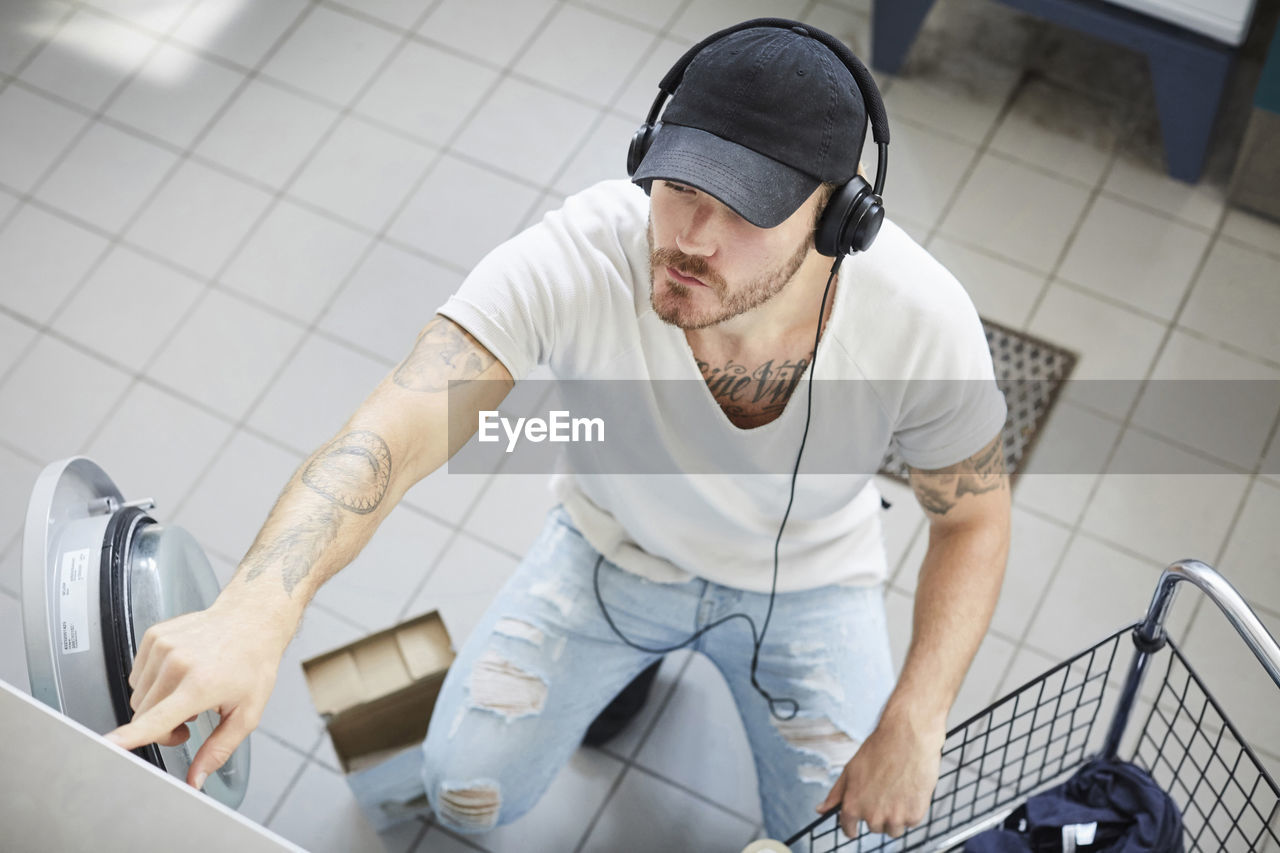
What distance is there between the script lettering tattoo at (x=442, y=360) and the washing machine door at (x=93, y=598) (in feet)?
0.97

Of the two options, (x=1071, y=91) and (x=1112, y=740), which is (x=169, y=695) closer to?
(x=1112, y=740)

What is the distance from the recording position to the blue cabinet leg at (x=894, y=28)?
2582 millimetres

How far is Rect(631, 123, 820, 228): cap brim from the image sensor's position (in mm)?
1125

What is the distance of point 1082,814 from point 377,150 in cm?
201

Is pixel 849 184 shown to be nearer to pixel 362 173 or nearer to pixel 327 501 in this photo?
pixel 327 501

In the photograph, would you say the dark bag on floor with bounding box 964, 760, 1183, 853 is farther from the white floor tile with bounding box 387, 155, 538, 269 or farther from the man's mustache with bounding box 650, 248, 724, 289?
the white floor tile with bounding box 387, 155, 538, 269

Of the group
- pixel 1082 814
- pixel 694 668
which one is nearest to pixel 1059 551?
pixel 694 668

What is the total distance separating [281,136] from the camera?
8.87ft

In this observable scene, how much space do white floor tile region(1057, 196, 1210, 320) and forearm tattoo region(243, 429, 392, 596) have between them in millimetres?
1765

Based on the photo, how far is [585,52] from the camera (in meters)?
2.78

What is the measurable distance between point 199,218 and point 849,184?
73.1 inches

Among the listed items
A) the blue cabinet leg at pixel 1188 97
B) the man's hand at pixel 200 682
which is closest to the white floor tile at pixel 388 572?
the man's hand at pixel 200 682

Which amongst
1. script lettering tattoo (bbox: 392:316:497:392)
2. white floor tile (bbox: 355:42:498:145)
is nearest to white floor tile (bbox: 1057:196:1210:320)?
white floor tile (bbox: 355:42:498:145)

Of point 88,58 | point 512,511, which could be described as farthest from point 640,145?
point 88,58
